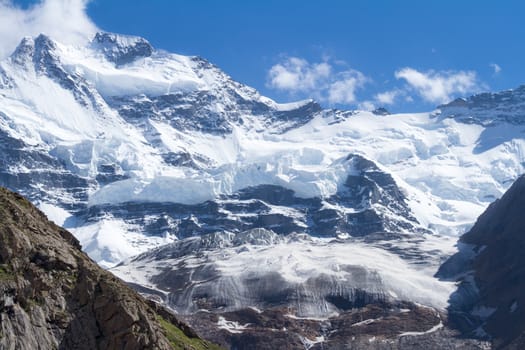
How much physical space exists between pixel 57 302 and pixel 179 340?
14.0 metres

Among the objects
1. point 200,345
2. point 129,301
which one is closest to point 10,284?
point 129,301

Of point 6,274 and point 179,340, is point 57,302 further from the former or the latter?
point 179,340

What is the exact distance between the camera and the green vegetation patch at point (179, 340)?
2685 inches

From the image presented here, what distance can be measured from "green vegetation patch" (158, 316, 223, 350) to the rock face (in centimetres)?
786

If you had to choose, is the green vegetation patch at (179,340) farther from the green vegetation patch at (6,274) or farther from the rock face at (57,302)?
the green vegetation patch at (6,274)

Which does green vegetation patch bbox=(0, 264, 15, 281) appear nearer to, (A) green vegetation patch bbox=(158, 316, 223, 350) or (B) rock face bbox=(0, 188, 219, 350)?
(B) rock face bbox=(0, 188, 219, 350)

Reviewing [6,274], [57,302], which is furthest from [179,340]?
[6,274]

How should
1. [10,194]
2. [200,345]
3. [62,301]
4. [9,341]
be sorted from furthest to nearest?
1. [200,345]
2. [10,194]
3. [62,301]
4. [9,341]

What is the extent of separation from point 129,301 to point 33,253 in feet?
18.6

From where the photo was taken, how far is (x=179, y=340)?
69.8m

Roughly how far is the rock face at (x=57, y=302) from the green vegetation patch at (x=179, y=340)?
7.86 m

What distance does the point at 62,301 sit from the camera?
57531mm

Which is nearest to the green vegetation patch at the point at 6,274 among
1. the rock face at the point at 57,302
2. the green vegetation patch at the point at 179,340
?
the rock face at the point at 57,302

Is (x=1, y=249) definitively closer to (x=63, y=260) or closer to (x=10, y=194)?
(x=63, y=260)
